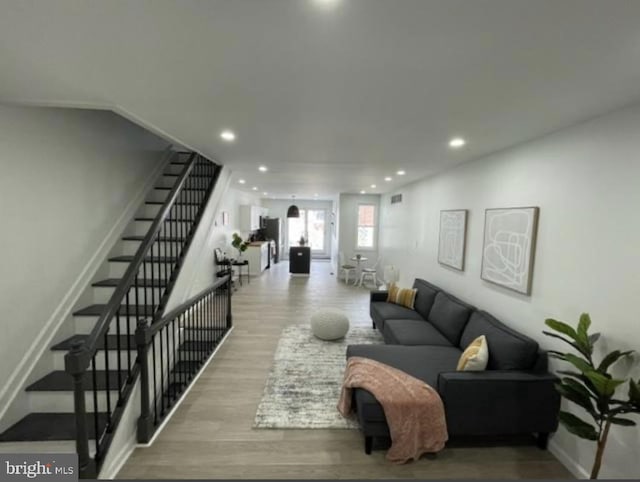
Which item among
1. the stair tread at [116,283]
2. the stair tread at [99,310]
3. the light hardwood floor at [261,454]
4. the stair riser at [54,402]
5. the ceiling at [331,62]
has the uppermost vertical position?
the ceiling at [331,62]

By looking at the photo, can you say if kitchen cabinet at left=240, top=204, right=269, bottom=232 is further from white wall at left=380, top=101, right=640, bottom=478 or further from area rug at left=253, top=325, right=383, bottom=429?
white wall at left=380, top=101, right=640, bottom=478

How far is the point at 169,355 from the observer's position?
297 cm

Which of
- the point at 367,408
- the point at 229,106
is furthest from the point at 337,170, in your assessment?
the point at 367,408

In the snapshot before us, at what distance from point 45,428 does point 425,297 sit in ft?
13.7

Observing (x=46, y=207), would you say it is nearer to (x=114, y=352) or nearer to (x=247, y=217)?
(x=114, y=352)

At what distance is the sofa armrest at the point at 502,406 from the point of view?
2168 millimetres

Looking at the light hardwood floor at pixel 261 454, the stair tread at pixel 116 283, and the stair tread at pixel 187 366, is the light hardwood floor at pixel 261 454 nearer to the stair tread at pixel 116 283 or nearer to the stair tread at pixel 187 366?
the stair tread at pixel 187 366

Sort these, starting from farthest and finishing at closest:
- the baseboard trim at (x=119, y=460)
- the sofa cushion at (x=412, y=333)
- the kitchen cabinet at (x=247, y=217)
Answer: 1. the kitchen cabinet at (x=247, y=217)
2. the sofa cushion at (x=412, y=333)
3. the baseboard trim at (x=119, y=460)

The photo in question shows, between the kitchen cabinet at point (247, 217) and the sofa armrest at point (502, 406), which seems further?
the kitchen cabinet at point (247, 217)

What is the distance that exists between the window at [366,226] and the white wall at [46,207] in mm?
6378

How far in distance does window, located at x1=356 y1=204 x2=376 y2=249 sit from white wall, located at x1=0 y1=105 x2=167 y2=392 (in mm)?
6378

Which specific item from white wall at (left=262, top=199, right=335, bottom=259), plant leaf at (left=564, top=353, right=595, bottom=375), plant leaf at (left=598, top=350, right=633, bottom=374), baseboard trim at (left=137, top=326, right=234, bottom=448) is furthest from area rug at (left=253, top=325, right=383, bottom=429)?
white wall at (left=262, top=199, right=335, bottom=259)

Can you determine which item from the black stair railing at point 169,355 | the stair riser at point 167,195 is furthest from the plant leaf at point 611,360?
the stair riser at point 167,195

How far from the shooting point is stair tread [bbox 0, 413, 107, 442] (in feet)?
6.39
